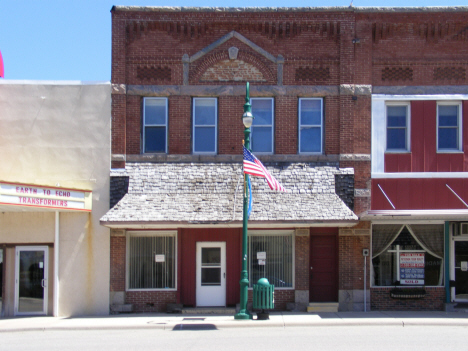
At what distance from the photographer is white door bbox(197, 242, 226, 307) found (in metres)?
15.8

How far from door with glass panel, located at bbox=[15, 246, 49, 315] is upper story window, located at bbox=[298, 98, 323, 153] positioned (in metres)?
8.56

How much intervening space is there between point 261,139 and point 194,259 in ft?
14.0

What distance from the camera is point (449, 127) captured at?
53.1ft

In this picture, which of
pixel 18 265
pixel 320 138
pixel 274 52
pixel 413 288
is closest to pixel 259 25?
pixel 274 52

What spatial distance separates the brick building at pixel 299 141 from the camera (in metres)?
15.7

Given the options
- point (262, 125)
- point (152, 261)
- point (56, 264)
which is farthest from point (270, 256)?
point (56, 264)

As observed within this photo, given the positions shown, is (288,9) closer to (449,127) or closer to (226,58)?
(226,58)

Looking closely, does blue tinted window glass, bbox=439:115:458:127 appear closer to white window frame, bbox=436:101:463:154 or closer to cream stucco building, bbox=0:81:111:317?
white window frame, bbox=436:101:463:154

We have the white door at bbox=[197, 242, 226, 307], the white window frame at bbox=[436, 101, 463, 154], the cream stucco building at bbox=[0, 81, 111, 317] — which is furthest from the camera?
the white window frame at bbox=[436, 101, 463, 154]

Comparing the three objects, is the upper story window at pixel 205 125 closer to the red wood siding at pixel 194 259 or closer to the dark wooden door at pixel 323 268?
the red wood siding at pixel 194 259

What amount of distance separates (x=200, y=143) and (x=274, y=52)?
3676 millimetres

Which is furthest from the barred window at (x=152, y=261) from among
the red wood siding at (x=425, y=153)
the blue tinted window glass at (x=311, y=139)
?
the red wood siding at (x=425, y=153)

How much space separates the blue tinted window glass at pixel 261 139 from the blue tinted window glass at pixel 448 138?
5.27 m

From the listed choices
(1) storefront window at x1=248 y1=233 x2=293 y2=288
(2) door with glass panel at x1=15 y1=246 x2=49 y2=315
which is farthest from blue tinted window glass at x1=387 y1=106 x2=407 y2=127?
(2) door with glass panel at x1=15 y1=246 x2=49 y2=315
